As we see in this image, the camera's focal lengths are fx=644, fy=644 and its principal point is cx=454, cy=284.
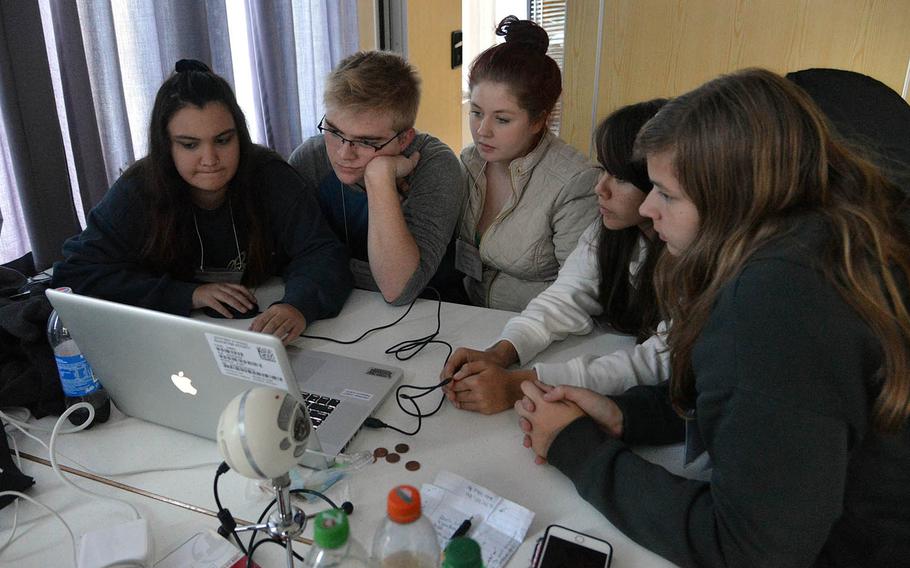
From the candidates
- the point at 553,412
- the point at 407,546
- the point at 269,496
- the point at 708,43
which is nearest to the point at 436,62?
the point at 708,43

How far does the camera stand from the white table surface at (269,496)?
0.83 metres

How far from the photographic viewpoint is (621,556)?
0.80 m

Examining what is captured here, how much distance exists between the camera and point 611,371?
1.17m

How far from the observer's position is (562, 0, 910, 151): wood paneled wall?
7.77 feet

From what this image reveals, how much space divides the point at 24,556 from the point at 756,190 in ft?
3.28

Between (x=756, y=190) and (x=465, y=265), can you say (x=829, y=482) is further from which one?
(x=465, y=265)

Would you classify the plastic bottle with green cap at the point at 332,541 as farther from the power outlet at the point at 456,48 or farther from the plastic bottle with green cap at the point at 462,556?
the power outlet at the point at 456,48

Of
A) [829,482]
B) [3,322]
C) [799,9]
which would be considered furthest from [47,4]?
[799,9]

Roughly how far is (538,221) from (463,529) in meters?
0.97

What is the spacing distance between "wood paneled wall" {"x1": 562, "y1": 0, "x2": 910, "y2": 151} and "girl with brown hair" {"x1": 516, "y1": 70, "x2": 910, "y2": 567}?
6.39ft

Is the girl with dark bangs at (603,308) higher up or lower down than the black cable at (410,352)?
higher up

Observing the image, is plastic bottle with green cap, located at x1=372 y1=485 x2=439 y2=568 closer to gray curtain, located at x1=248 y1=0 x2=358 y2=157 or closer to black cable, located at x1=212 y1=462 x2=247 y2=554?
black cable, located at x1=212 y1=462 x2=247 y2=554

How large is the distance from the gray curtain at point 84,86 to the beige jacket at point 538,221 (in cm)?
113

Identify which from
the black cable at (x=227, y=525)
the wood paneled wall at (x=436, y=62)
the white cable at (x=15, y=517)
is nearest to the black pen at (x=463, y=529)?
the black cable at (x=227, y=525)
